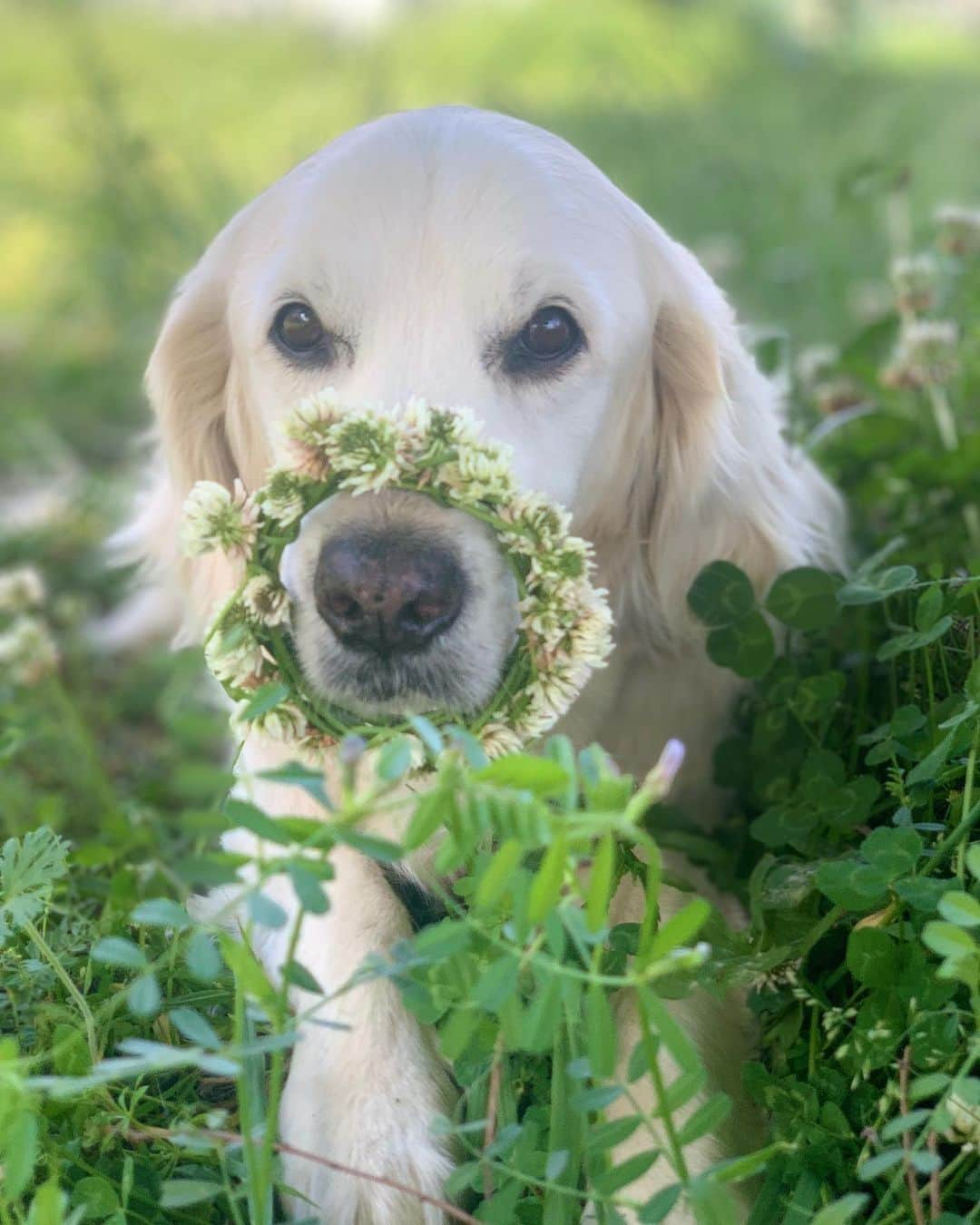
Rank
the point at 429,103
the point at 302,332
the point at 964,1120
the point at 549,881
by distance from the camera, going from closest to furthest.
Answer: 1. the point at 549,881
2. the point at 964,1120
3. the point at 302,332
4. the point at 429,103

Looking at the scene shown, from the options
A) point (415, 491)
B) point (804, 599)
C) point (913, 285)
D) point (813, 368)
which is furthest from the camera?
point (813, 368)

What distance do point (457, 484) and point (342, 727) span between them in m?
0.28

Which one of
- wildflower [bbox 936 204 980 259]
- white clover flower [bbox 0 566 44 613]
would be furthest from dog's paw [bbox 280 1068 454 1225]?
wildflower [bbox 936 204 980 259]

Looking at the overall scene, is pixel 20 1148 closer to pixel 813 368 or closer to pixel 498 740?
pixel 498 740

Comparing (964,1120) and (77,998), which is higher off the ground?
(77,998)

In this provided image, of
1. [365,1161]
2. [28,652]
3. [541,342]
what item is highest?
[541,342]

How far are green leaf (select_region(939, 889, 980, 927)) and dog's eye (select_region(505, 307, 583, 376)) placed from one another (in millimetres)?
833

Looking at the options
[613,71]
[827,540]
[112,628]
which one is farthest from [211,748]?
[613,71]

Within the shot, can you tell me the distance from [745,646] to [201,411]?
2.84 feet

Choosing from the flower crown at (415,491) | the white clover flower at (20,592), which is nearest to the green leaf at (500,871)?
the flower crown at (415,491)

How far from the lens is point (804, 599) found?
1971mm

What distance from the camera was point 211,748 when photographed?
3182mm

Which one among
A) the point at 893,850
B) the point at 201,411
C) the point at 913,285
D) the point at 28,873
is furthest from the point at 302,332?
the point at 913,285

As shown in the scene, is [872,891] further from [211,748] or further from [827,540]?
[211,748]
